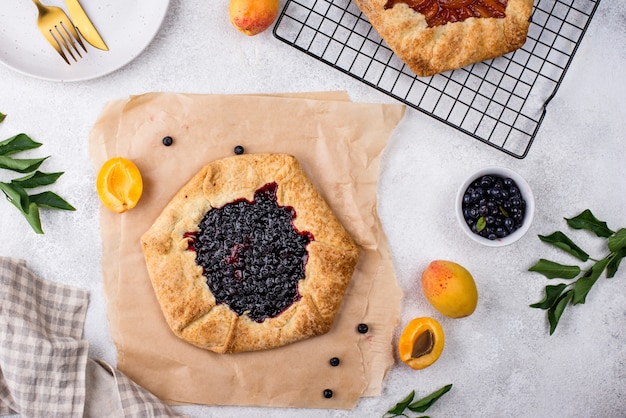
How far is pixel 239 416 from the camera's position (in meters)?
3.17

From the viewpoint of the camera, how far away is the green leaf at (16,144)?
10.1 feet

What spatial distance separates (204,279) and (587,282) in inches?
78.8

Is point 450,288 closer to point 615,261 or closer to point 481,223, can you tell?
point 481,223

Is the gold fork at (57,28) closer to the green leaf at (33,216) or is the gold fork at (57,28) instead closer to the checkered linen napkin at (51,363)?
the green leaf at (33,216)

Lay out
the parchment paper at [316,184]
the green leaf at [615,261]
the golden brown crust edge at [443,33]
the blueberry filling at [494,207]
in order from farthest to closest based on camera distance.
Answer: the green leaf at [615,261] < the parchment paper at [316,184] < the blueberry filling at [494,207] < the golden brown crust edge at [443,33]

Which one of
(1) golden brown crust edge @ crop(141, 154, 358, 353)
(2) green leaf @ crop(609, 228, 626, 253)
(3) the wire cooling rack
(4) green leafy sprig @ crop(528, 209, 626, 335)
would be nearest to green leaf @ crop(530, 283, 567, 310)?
(4) green leafy sprig @ crop(528, 209, 626, 335)

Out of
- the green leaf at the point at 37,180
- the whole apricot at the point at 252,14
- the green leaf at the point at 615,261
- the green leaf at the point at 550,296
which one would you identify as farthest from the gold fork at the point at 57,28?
the green leaf at the point at 615,261

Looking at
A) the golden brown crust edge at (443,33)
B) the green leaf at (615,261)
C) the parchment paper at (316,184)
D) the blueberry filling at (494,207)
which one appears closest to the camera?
the golden brown crust edge at (443,33)

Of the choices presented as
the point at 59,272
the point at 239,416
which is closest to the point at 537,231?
the point at 239,416

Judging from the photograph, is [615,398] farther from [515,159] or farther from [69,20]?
[69,20]

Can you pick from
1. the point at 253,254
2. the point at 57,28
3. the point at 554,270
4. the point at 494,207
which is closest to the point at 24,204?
the point at 57,28

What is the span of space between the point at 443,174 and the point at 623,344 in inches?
53.9

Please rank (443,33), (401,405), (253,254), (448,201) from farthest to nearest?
(448,201) → (401,405) → (253,254) → (443,33)

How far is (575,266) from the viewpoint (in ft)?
10.5
